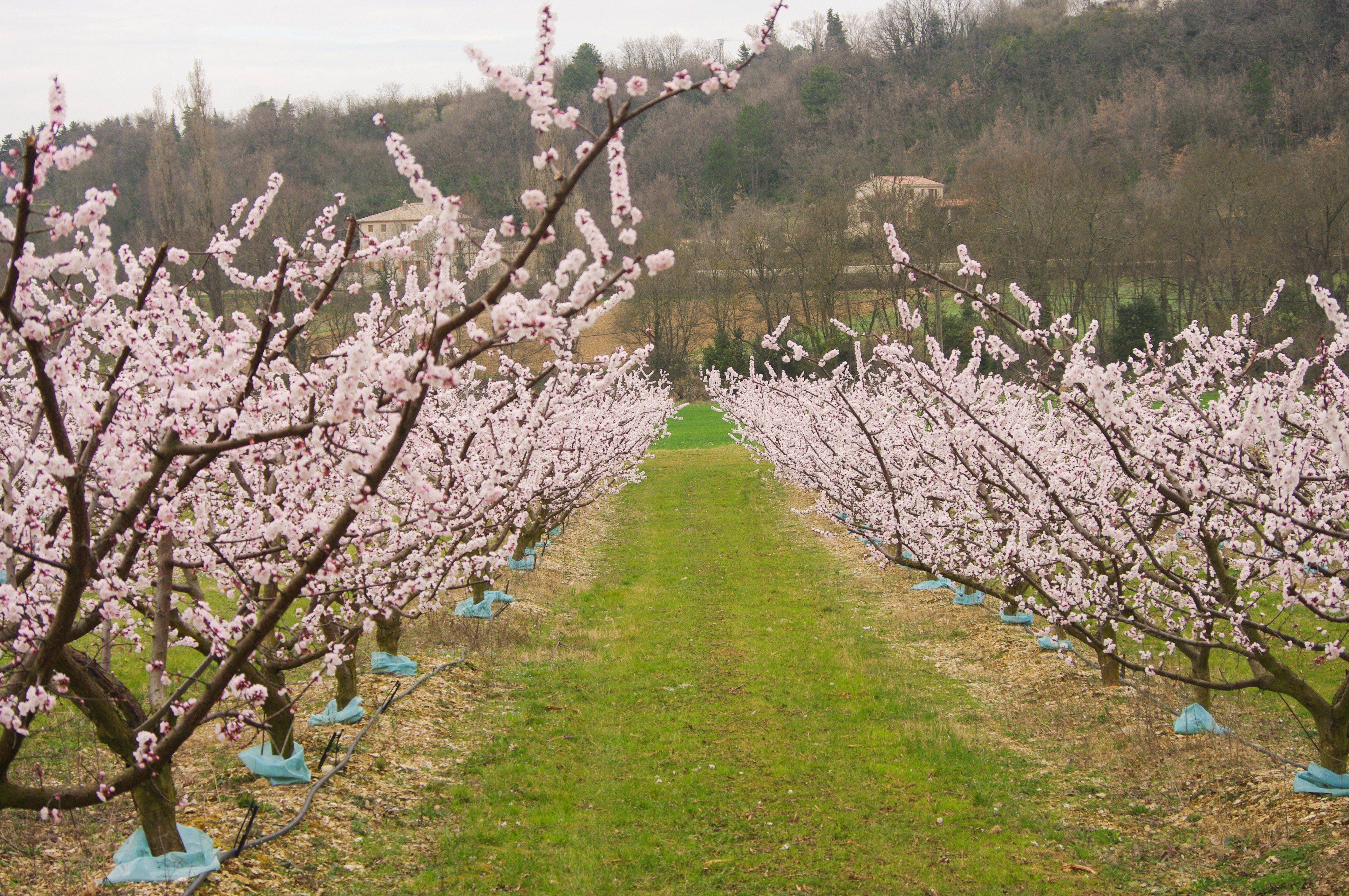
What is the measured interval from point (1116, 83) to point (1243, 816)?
70.2 meters

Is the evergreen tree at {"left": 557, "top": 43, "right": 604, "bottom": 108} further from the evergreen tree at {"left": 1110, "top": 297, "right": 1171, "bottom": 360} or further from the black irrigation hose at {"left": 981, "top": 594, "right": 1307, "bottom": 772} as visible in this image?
the black irrigation hose at {"left": 981, "top": 594, "right": 1307, "bottom": 772}

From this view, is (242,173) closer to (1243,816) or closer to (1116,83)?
(1243,816)

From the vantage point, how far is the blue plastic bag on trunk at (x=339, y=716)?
7207 mm

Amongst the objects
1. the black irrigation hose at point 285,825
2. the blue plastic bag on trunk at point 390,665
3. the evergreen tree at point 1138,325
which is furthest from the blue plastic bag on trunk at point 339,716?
the evergreen tree at point 1138,325

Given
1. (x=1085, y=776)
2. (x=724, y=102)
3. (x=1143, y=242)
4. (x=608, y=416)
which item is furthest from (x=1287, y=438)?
(x=724, y=102)

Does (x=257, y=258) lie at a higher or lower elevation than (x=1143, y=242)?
higher

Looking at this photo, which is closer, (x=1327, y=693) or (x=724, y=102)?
(x=1327, y=693)

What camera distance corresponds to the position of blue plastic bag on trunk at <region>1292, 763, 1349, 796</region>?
5504 millimetres

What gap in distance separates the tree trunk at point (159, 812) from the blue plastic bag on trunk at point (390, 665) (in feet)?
12.5

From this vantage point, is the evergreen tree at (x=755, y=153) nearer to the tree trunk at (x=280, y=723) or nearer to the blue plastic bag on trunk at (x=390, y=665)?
the blue plastic bag on trunk at (x=390, y=665)

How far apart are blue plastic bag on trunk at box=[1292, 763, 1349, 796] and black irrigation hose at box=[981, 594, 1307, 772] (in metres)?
0.09

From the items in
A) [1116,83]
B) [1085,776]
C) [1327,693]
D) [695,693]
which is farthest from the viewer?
[1116,83]

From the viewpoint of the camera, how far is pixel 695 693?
30.4 feet

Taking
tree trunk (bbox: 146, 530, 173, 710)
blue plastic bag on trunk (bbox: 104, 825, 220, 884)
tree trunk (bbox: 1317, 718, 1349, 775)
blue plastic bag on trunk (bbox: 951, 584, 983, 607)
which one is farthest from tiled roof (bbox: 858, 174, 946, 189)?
blue plastic bag on trunk (bbox: 104, 825, 220, 884)
